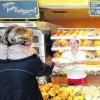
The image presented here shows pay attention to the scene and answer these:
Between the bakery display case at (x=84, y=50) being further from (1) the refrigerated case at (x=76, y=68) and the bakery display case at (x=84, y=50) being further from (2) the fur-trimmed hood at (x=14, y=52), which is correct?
(2) the fur-trimmed hood at (x=14, y=52)

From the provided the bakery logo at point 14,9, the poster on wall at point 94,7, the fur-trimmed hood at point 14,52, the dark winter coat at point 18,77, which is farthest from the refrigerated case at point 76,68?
the fur-trimmed hood at point 14,52

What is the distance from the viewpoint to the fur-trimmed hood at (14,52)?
317 cm

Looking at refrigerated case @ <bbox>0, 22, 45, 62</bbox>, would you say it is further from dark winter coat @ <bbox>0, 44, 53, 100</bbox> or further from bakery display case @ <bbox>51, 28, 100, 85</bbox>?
dark winter coat @ <bbox>0, 44, 53, 100</bbox>

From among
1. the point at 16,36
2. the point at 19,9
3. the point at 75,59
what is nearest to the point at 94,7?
the point at 75,59

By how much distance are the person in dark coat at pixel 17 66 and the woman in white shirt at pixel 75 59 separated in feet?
2.02

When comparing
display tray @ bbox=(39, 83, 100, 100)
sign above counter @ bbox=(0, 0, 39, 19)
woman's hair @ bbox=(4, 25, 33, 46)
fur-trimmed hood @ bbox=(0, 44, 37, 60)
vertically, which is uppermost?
sign above counter @ bbox=(0, 0, 39, 19)

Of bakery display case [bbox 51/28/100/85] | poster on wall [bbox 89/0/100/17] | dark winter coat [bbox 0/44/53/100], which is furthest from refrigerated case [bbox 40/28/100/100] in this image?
dark winter coat [bbox 0/44/53/100]

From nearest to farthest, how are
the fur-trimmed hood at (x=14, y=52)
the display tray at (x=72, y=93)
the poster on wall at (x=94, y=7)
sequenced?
the fur-trimmed hood at (x=14, y=52) < the poster on wall at (x=94, y=7) < the display tray at (x=72, y=93)

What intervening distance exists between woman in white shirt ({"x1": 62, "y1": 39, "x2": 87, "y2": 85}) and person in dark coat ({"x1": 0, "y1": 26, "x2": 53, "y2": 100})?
24.3 inches

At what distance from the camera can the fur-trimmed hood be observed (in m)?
3.17

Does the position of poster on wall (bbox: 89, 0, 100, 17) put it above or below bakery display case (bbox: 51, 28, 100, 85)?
above

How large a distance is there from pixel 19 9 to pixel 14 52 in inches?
28.7

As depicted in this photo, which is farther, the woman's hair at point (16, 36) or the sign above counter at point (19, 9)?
the sign above counter at point (19, 9)

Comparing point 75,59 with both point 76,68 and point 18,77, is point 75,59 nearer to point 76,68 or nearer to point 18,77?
point 76,68
